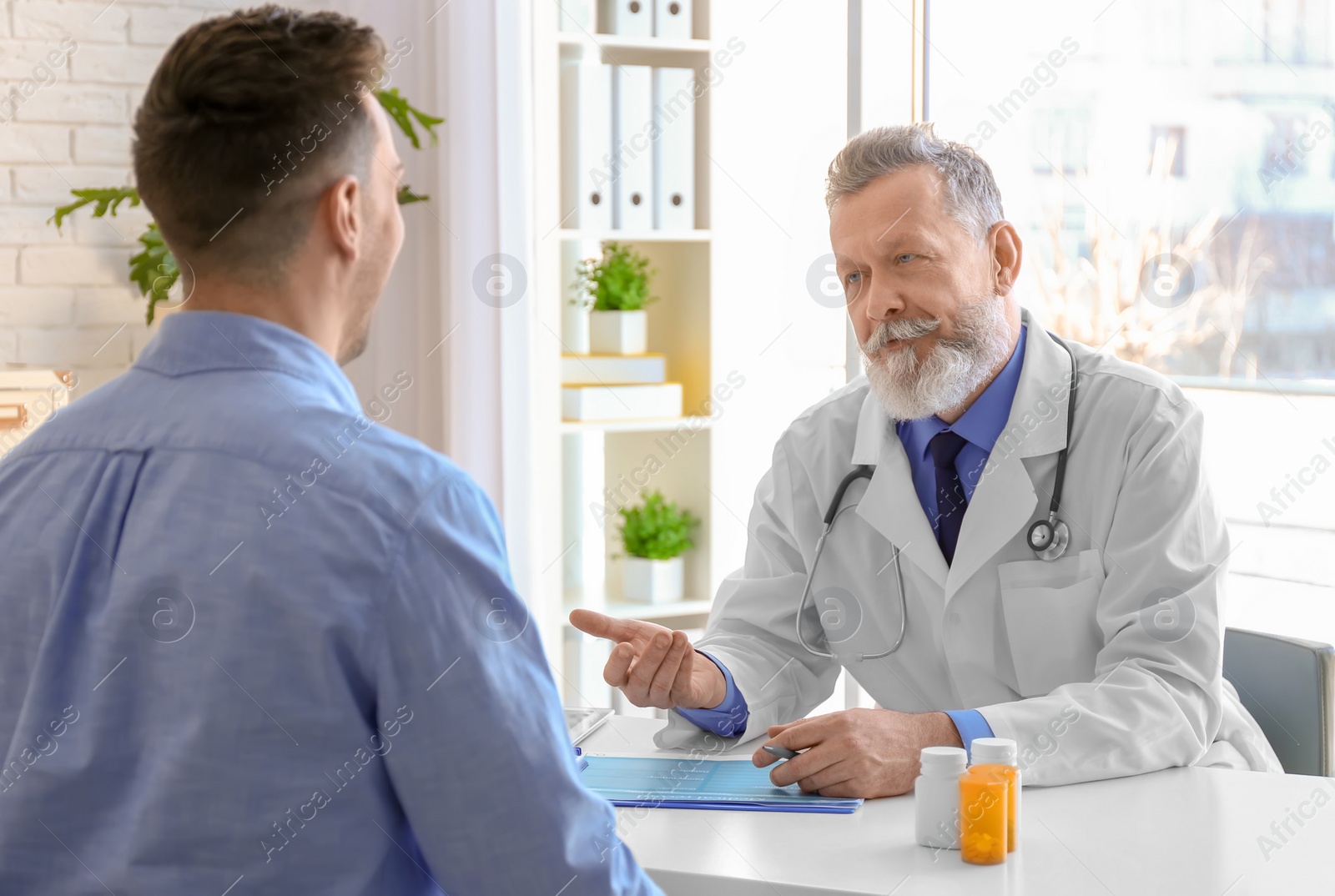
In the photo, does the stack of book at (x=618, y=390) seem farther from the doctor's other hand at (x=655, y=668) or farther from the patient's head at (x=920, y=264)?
the doctor's other hand at (x=655, y=668)

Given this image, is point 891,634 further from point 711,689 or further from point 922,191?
point 922,191

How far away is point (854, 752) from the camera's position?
1313mm

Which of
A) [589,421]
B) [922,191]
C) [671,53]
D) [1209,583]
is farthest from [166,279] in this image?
[1209,583]

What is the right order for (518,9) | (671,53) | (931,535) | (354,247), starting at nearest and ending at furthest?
(354,247) < (931,535) < (518,9) < (671,53)

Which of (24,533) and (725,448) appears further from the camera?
A: (725,448)

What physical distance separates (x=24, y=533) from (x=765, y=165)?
8.75ft

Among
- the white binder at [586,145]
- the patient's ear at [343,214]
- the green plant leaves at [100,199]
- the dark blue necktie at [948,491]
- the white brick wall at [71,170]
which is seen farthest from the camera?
the white binder at [586,145]

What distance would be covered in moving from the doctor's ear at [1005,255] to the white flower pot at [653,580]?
1519mm

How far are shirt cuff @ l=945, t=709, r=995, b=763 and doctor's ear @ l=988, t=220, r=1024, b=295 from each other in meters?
0.72

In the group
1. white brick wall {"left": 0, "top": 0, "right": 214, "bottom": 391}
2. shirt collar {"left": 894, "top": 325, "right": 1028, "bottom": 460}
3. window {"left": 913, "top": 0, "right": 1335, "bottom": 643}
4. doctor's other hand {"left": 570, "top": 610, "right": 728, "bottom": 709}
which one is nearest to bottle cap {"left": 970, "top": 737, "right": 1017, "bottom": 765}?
doctor's other hand {"left": 570, "top": 610, "right": 728, "bottom": 709}

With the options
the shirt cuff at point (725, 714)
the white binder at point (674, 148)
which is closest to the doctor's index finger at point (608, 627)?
the shirt cuff at point (725, 714)

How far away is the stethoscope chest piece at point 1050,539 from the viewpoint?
1634 millimetres

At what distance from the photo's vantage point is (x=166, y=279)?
2721mm

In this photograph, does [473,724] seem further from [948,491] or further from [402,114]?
[402,114]
